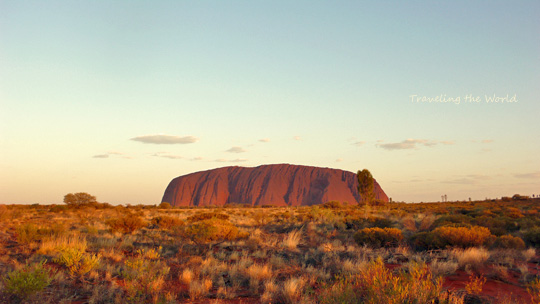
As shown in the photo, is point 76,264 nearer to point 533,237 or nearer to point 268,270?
point 268,270

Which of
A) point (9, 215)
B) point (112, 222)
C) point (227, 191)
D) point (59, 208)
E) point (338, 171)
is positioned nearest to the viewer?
point (112, 222)

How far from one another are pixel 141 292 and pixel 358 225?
45.8ft

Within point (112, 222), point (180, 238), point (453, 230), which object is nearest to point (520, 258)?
point (453, 230)

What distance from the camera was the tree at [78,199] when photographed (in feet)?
113

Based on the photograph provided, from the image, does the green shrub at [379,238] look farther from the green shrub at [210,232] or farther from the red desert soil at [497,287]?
the green shrub at [210,232]

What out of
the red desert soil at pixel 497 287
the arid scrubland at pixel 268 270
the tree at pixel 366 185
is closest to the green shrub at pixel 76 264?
the arid scrubland at pixel 268 270

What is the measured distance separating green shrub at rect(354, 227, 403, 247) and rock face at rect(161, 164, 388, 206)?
3266 inches

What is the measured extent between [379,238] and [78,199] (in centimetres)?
3361

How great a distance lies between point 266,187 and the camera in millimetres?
100750

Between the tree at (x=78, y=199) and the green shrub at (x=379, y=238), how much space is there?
32263 mm

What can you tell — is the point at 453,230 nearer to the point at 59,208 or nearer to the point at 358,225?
the point at 358,225

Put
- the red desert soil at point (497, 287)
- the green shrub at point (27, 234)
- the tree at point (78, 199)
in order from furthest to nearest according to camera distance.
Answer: the tree at point (78, 199)
the green shrub at point (27, 234)
the red desert soil at point (497, 287)

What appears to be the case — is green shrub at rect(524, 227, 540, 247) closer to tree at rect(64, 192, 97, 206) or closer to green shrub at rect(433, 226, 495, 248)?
green shrub at rect(433, 226, 495, 248)

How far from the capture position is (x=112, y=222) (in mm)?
17109
